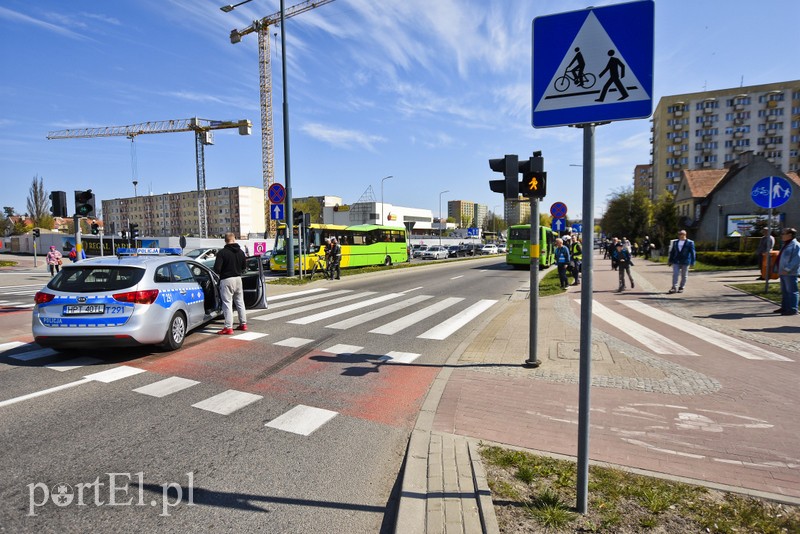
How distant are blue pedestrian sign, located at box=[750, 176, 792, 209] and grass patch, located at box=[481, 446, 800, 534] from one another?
11.4 m

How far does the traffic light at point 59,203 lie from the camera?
36.8 ft

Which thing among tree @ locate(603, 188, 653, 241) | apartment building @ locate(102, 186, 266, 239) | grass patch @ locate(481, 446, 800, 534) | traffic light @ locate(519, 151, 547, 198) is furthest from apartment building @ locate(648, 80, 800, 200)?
apartment building @ locate(102, 186, 266, 239)

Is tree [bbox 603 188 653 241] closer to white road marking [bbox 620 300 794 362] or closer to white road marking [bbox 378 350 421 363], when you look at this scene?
white road marking [bbox 620 300 794 362]

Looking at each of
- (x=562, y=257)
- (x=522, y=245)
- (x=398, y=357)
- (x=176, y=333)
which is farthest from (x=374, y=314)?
(x=522, y=245)

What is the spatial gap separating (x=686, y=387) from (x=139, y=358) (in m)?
7.43

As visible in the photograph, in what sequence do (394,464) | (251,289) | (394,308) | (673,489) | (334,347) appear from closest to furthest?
(673,489)
(394,464)
(334,347)
(251,289)
(394,308)

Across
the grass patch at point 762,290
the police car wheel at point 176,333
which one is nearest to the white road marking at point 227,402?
the police car wheel at point 176,333

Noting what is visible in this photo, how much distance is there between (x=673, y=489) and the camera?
2.91m

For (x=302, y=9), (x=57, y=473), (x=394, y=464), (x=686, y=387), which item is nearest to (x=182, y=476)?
(x=57, y=473)

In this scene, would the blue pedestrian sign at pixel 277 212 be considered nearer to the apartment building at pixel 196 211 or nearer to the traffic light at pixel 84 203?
the traffic light at pixel 84 203

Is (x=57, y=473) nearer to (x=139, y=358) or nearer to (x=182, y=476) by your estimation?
(x=182, y=476)

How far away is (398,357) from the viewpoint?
6691 mm

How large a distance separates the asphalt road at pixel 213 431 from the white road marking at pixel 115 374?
0.01 metres

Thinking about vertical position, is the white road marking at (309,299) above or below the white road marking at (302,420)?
below
